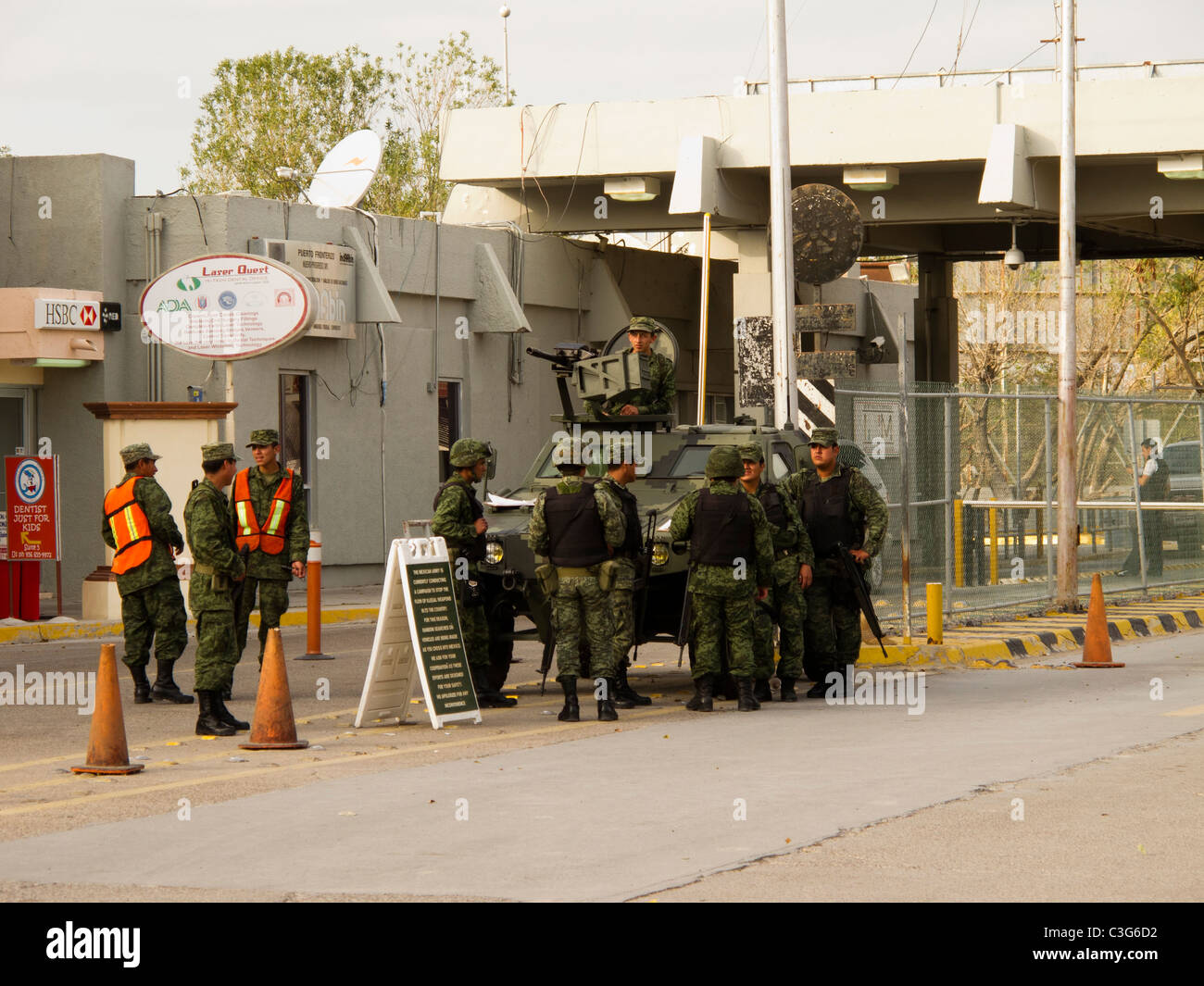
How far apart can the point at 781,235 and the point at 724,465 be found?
5169mm

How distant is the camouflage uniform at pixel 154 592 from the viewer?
12.9 meters

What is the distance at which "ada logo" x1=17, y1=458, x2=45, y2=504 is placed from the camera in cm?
1878

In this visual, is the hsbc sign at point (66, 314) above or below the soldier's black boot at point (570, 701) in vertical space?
above

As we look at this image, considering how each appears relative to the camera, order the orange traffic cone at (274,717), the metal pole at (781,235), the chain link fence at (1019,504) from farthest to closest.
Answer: the chain link fence at (1019,504), the metal pole at (781,235), the orange traffic cone at (274,717)

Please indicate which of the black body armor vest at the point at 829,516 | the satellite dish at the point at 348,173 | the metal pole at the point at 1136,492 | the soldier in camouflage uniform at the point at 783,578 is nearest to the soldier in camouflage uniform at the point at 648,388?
the soldier in camouflage uniform at the point at 783,578

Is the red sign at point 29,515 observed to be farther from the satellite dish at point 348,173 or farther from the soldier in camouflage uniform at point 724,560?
the soldier in camouflage uniform at point 724,560

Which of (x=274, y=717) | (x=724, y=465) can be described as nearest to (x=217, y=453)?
(x=274, y=717)

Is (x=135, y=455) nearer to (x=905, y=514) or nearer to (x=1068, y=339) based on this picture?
(x=905, y=514)

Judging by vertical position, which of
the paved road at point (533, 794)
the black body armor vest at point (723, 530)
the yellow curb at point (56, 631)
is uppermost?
the black body armor vest at point (723, 530)

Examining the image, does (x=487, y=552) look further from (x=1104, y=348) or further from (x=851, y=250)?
(x=1104, y=348)

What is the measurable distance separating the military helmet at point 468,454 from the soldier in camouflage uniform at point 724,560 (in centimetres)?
147

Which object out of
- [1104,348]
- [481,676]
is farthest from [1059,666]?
[1104,348]

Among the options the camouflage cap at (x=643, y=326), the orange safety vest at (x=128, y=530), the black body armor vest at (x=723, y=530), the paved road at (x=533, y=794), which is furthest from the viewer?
the camouflage cap at (x=643, y=326)

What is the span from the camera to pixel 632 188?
27.1 meters
